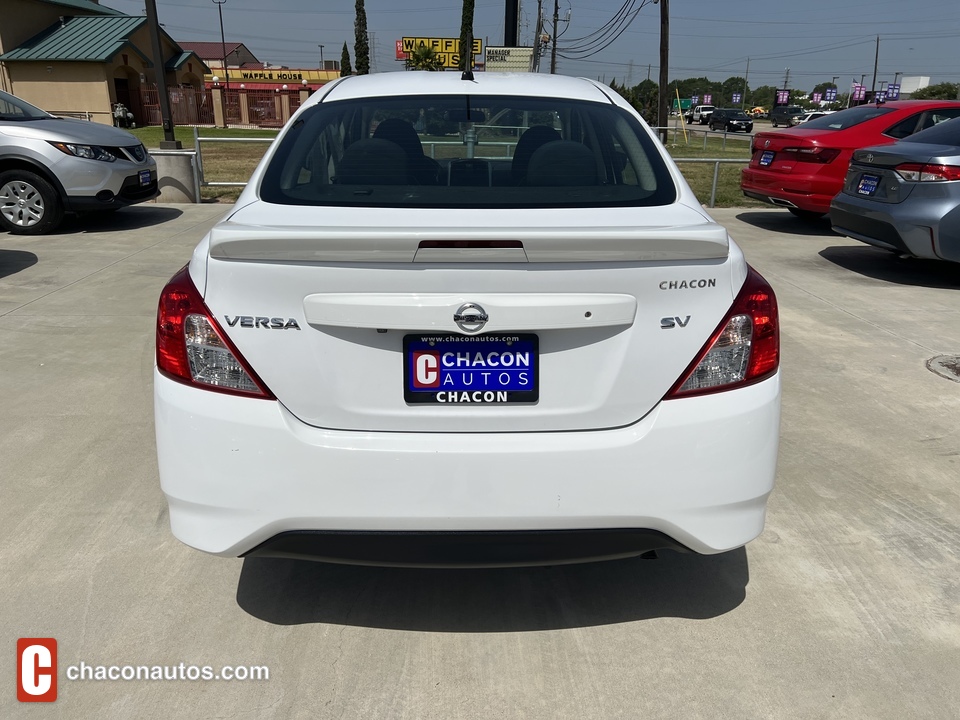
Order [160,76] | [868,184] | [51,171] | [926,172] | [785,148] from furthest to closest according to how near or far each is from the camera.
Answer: [160,76] < [785,148] < [51,171] < [868,184] < [926,172]

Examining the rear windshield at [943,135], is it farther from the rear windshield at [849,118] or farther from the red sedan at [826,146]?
the rear windshield at [849,118]

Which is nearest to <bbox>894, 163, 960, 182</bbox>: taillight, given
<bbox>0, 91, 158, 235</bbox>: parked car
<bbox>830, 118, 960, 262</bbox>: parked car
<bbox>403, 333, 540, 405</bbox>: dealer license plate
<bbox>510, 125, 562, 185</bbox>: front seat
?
<bbox>830, 118, 960, 262</bbox>: parked car

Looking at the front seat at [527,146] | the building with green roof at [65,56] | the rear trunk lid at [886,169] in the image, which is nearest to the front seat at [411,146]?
the front seat at [527,146]

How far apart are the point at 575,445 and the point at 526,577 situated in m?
0.95

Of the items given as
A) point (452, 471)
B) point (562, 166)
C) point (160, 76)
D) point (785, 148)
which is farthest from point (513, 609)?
point (160, 76)

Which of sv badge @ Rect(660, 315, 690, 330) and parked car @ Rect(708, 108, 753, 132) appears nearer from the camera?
sv badge @ Rect(660, 315, 690, 330)

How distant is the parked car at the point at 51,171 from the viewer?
9.05m

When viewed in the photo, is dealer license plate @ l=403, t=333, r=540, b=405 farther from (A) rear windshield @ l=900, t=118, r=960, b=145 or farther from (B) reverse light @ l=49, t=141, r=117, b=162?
(B) reverse light @ l=49, t=141, r=117, b=162

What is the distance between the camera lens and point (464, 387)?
7.00 feet

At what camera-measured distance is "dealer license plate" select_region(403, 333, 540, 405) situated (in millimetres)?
2109

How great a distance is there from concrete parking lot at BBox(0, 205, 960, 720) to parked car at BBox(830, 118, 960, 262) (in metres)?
3.26

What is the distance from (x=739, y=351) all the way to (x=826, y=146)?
336 inches

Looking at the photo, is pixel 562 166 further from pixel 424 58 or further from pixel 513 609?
pixel 424 58

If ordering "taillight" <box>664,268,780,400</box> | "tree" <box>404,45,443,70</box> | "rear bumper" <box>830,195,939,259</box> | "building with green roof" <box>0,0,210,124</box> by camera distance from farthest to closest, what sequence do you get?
"tree" <box>404,45,443,70</box>, "building with green roof" <box>0,0,210,124</box>, "rear bumper" <box>830,195,939,259</box>, "taillight" <box>664,268,780,400</box>
